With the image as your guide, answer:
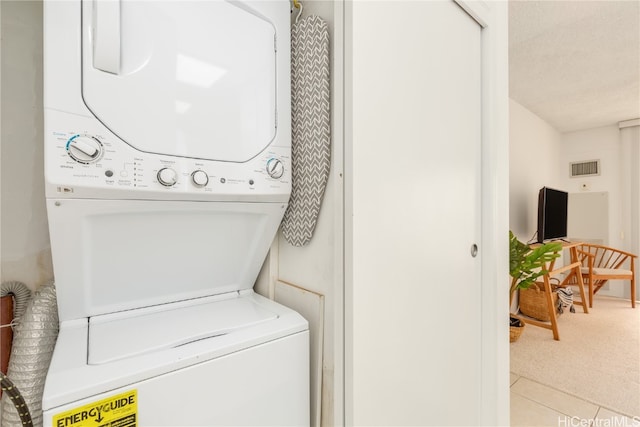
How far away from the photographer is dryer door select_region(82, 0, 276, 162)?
622mm

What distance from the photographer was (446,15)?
3.47ft

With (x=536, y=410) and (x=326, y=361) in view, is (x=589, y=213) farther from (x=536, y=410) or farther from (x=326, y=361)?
(x=326, y=361)

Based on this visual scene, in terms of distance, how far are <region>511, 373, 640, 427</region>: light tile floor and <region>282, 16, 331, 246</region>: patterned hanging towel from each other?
1759 millimetres

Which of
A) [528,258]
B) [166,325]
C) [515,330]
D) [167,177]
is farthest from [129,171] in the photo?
[515,330]

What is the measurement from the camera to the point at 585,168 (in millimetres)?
4359

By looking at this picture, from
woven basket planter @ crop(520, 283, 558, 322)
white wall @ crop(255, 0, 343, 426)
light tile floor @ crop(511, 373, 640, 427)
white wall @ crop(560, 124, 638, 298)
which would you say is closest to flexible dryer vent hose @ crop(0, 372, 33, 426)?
white wall @ crop(255, 0, 343, 426)

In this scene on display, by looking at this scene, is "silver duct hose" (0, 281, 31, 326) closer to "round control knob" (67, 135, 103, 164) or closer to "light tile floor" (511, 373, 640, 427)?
"round control knob" (67, 135, 103, 164)

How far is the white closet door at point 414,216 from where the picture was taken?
0.76 meters

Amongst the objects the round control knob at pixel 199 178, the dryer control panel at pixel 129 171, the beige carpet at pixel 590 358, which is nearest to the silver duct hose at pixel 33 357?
the dryer control panel at pixel 129 171

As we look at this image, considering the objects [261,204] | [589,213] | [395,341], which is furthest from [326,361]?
[589,213]

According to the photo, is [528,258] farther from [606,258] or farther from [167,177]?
[606,258]

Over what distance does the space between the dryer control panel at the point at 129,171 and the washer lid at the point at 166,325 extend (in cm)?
32

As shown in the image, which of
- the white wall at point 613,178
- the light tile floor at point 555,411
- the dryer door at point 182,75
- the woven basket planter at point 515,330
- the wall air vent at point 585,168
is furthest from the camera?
the wall air vent at point 585,168

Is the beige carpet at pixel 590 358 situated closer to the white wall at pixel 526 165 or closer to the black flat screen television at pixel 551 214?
the black flat screen television at pixel 551 214
